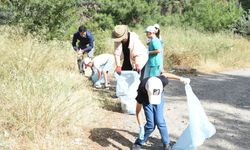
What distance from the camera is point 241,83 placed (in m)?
13.4

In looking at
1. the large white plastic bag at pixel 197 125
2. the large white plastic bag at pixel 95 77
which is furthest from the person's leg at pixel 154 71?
the large white plastic bag at pixel 95 77

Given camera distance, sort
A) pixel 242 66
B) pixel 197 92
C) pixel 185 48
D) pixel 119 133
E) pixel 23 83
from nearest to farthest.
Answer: pixel 23 83
pixel 119 133
pixel 197 92
pixel 185 48
pixel 242 66

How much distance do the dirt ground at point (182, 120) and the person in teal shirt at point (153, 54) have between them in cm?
111

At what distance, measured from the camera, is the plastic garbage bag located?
7832 millimetres

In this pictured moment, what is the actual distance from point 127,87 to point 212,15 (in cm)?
1898

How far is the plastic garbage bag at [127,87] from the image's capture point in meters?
7.83

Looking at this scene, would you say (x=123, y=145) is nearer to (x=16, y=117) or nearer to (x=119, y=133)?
(x=119, y=133)

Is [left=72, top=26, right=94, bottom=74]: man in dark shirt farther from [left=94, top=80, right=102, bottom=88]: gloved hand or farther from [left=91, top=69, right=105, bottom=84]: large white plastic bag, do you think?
[left=94, top=80, right=102, bottom=88]: gloved hand

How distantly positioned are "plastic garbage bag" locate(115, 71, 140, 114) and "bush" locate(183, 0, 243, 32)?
17744mm

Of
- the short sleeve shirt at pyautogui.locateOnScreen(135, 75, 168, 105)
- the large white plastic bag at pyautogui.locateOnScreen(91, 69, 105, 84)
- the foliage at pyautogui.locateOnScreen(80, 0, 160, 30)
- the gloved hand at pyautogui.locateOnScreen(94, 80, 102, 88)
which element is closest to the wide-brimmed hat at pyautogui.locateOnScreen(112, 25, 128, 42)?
the short sleeve shirt at pyautogui.locateOnScreen(135, 75, 168, 105)

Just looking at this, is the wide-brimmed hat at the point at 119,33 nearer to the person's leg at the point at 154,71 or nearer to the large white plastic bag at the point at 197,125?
the person's leg at the point at 154,71

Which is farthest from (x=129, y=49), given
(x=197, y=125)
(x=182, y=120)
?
(x=197, y=125)

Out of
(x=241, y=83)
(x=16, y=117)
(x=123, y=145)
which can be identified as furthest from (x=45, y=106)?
(x=241, y=83)

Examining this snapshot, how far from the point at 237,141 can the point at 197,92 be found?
4369 millimetres
